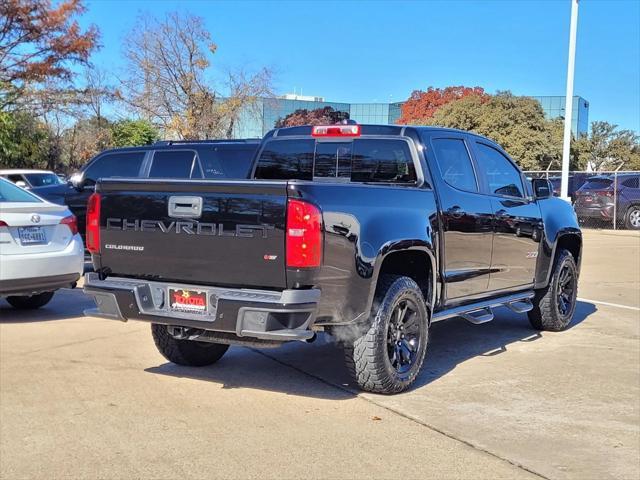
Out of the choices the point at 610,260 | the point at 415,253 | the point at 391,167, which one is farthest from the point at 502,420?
the point at 610,260

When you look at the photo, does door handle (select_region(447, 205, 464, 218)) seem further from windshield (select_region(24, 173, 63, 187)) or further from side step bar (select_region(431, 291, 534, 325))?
windshield (select_region(24, 173, 63, 187))

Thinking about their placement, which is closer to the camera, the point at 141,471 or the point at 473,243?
the point at 141,471

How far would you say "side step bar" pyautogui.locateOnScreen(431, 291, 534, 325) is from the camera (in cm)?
604

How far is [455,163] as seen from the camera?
20.9 ft

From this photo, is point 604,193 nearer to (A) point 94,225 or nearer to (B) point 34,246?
(B) point 34,246

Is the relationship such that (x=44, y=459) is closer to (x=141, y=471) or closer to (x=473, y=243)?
(x=141, y=471)

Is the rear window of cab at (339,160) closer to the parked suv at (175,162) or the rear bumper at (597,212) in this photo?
the parked suv at (175,162)

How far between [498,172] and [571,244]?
1.94 m

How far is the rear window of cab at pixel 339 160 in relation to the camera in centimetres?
602

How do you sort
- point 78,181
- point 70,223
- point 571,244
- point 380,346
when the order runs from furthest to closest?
point 78,181 < point 571,244 < point 70,223 < point 380,346

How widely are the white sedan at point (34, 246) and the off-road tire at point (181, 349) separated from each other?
7.21ft

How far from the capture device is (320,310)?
4.64 metres

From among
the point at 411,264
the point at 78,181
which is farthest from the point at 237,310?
the point at 78,181

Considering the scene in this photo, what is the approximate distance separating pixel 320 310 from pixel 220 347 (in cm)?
191
